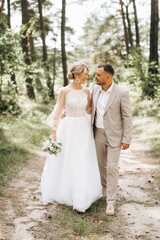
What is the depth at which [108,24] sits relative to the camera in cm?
2953

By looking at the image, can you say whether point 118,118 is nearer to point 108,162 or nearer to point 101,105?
point 101,105

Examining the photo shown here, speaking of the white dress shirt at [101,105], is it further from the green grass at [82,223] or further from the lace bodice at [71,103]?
the green grass at [82,223]

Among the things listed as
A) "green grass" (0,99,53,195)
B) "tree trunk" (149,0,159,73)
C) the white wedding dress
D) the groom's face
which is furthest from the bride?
"tree trunk" (149,0,159,73)

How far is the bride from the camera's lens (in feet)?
18.4

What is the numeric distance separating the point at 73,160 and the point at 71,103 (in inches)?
37.1

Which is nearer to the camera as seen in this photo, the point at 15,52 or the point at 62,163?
the point at 62,163

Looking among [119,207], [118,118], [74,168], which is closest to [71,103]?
[118,118]

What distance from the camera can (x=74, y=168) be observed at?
5656 mm

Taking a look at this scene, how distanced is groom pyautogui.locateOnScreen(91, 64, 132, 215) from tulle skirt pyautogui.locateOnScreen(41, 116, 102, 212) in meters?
0.23

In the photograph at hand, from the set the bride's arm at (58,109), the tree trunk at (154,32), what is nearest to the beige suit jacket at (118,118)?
the bride's arm at (58,109)

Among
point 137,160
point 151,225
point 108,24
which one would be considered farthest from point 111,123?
point 108,24

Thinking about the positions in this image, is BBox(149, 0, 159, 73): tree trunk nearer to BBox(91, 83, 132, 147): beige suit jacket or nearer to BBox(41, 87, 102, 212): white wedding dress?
BBox(41, 87, 102, 212): white wedding dress

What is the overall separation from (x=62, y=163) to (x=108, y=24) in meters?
25.4

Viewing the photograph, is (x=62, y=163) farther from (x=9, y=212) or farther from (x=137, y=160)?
(x=137, y=160)
